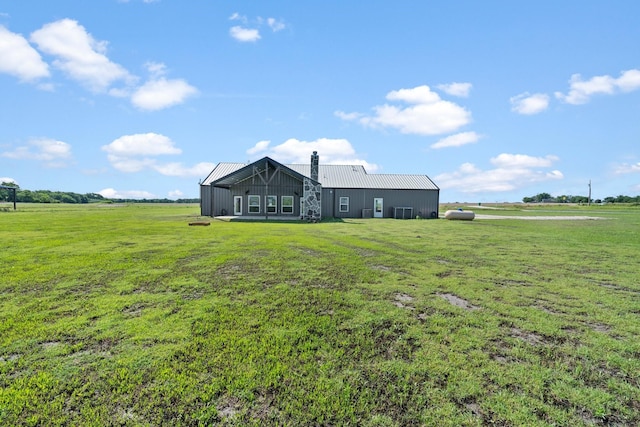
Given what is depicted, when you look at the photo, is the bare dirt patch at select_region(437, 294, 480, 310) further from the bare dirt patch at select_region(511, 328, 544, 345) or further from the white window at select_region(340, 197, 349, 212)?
the white window at select_region(340, 197, 349, 212)

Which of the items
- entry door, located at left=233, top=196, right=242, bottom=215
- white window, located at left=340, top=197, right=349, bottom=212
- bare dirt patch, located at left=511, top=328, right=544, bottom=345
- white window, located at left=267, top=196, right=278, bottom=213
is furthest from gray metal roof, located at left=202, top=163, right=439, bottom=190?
bare dirt patch, located at left=511, top=328, right=544, bottom=345

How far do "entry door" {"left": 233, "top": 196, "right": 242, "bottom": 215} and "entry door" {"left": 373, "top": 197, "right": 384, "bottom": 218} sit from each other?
12.1 metres

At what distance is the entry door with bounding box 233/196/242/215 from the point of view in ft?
91.9

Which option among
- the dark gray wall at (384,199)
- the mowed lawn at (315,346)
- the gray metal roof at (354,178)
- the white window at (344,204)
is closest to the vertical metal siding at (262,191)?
the gray metal roof at (354,178)

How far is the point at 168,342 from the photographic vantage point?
3590mm

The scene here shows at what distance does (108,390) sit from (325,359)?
1.98 m

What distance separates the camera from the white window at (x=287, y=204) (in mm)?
27622

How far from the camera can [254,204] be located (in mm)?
27734

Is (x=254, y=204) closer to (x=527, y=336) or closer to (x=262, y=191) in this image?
(x=262, y=191)

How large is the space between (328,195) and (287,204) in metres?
3.82

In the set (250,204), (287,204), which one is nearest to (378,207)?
(287,204)

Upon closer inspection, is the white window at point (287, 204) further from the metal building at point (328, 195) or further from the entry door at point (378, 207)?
the entry door at point (378, 207)

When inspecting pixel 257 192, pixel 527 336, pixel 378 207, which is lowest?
pixel 527 336

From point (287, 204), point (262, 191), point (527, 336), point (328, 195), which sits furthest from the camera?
point (328, 195)
